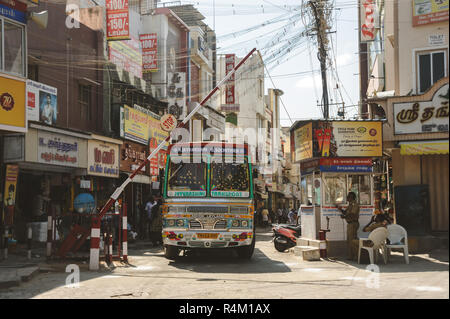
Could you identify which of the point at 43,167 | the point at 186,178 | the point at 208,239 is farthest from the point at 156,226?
the point at 208,239

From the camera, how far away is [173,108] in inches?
1329

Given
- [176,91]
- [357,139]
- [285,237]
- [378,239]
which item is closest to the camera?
[378,239]

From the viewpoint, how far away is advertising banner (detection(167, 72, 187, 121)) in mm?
33594

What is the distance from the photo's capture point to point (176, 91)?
33.6m

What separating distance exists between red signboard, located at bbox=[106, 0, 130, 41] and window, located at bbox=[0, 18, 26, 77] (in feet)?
34.1

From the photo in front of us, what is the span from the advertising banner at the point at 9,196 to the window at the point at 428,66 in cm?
1329

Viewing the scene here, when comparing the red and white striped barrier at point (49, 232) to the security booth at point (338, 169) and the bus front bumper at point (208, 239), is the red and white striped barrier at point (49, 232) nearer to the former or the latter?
the bus front bumper at point (208, 239)

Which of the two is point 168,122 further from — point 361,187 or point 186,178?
point 186,178

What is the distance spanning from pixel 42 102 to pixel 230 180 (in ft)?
28.9

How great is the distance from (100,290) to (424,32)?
13.0m

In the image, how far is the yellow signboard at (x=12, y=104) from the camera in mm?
15008

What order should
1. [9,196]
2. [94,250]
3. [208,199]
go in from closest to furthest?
[94,250] < [208,199] < [9,196]

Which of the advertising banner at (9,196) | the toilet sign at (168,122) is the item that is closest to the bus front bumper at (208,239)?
the advertising banner at (9,196)
